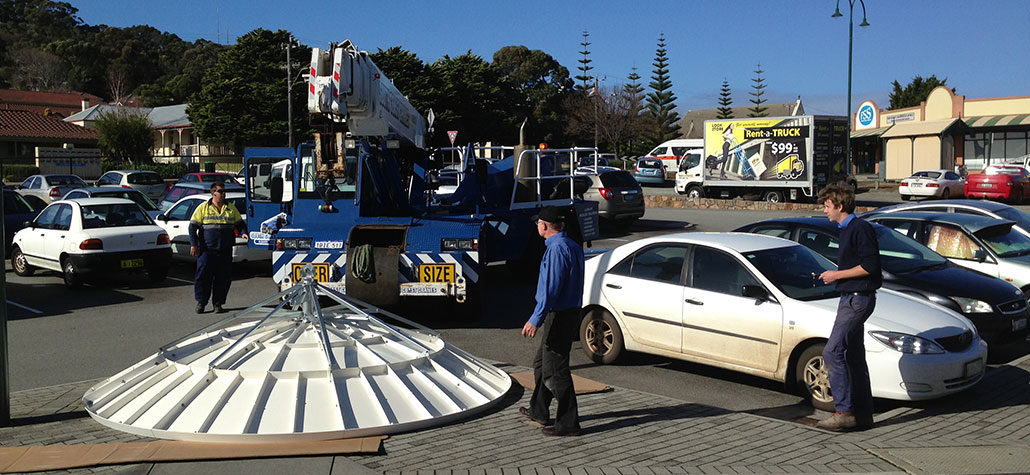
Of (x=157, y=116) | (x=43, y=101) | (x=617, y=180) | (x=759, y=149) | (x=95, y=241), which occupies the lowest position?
(x=95, y=241)

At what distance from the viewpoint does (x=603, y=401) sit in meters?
7.34

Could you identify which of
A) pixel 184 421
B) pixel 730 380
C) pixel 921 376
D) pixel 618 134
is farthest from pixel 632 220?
pixel 618 134

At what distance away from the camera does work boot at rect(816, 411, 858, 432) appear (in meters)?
6.50

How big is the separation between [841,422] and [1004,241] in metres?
6.76

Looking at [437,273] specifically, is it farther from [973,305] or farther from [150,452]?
[973,305]

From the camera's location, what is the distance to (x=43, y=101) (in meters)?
83.7

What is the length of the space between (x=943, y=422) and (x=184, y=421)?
591 cm

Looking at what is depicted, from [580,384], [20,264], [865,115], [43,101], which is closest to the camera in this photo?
[580,384]

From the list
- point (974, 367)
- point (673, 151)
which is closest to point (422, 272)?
point (974, 367)

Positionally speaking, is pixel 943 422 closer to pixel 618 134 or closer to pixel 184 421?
pixel 184 421

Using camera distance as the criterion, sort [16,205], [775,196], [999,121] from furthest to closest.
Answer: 1. [999,121]
2. [775,196]
3. [16,205]

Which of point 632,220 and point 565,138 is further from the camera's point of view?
point 565,138

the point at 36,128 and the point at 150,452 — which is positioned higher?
the point at 36,128

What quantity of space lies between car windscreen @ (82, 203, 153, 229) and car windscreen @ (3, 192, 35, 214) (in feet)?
17.3
